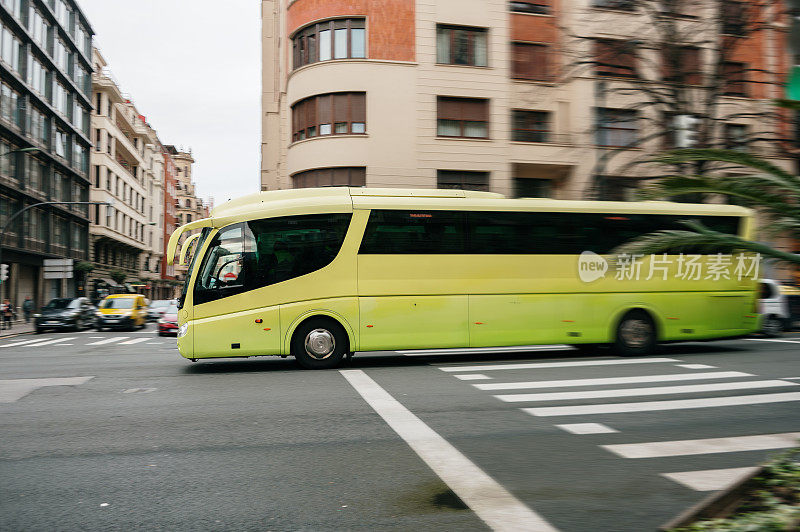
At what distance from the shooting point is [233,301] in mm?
12219

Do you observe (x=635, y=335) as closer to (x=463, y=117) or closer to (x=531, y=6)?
(x=463, y=117)

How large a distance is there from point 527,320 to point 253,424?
743cm

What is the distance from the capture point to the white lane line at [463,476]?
4211 mm


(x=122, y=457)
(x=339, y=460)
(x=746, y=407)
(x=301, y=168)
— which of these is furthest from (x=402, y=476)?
(x=301, y=168)

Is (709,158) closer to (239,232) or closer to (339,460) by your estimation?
(339,460)

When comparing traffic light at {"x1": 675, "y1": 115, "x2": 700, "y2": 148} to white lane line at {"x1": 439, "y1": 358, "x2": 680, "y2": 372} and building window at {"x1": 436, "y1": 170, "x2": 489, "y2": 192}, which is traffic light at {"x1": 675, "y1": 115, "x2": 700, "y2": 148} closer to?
white lane line at {"x1": 439, "y1": 358, "x2": 680, "y2": 372}

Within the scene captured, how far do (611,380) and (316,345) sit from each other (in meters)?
5.26

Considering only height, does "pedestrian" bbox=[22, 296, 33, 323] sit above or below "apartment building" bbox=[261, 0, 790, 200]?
below

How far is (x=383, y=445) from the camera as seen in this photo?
248 inches

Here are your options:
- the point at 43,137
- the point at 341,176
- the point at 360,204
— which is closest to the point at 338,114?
the point at 341,176

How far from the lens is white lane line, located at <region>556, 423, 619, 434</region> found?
6923mm

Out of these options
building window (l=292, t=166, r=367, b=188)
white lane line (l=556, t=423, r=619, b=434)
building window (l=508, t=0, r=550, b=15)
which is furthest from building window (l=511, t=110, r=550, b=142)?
white lane line (l=556, t=423, r=619, b=434)

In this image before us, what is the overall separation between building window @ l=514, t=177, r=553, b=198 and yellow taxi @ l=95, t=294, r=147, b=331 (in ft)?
63.7

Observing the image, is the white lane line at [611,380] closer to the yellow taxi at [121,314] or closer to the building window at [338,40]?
the building window at [338,40]
